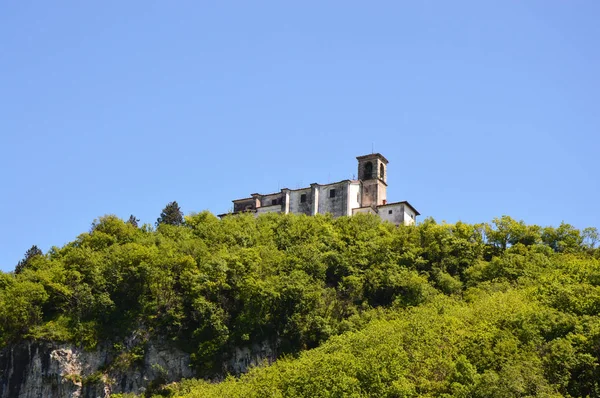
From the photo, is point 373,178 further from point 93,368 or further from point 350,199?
point 93,368

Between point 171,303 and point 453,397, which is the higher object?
point 171,303

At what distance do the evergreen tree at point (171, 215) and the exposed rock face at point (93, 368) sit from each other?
83.0ft

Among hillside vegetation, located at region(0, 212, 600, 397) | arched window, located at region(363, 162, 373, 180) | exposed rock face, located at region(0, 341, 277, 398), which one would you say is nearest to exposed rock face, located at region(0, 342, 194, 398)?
exposed rock face, located at region(0, 341, 277, 398)

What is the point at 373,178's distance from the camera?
72438 millimetres

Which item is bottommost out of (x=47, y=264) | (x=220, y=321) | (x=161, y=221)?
(x=220, y=321)

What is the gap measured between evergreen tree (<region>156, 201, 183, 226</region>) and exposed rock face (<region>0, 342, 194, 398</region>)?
82.9 feet

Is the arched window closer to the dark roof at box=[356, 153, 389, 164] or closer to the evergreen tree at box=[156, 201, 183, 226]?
the dark roof at box=[356, 153, 389, 164]

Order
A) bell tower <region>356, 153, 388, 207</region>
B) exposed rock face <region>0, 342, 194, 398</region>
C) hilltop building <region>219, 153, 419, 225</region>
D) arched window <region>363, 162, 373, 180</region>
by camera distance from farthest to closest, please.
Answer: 1. arched window <region>363, 162, 373, 180</region>
2. bell tower <region>356, 153, 388, 207</region>
3. hilltop building <region>219, 153, 419, 225</region>
4. exposed rock face <region>0, 342, 194, 398</region>

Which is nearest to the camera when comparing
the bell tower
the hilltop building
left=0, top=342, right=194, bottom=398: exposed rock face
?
left=0, top=342, right=194, bottom=398: exposed rock face

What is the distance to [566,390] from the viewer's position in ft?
134

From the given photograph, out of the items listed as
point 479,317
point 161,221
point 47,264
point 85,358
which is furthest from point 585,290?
point 161,221

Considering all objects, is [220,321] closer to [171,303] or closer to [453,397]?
[171,303]

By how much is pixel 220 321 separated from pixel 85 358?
27.1 ft

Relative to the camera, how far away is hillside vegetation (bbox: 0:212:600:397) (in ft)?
141
